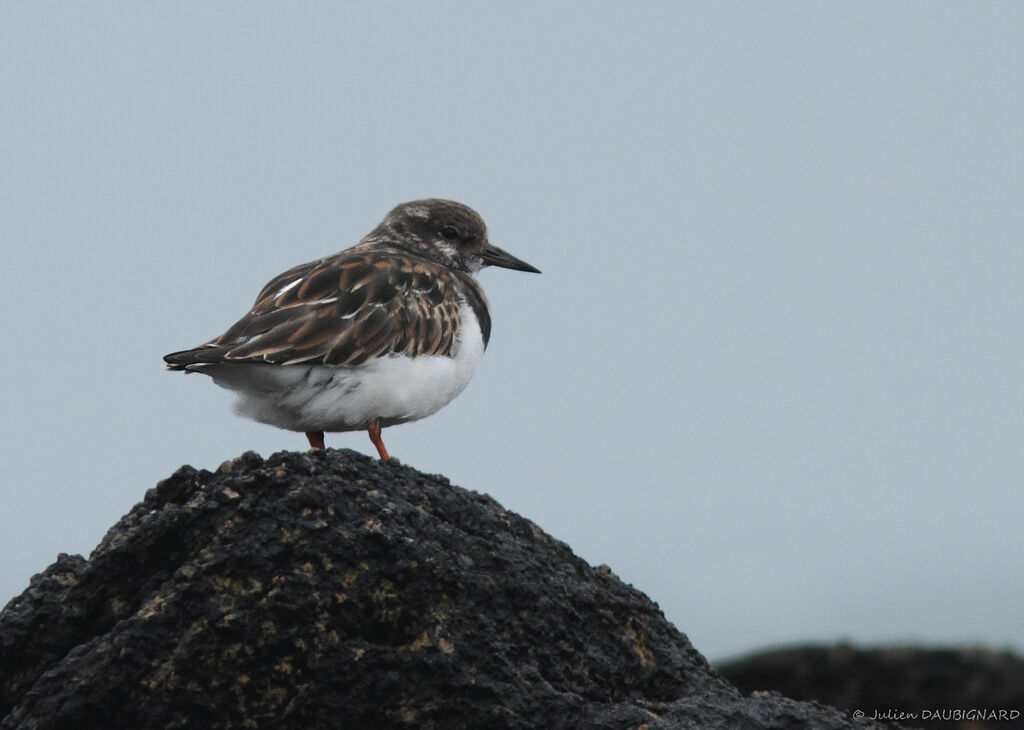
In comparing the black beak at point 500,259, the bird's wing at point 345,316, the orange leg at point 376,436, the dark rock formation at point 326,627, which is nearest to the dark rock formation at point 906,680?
the orange leg at point 376,436

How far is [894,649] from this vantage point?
699cm

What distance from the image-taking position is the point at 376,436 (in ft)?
24.7

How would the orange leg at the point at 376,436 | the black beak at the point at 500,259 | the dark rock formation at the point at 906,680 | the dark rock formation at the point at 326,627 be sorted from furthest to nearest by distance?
the black beak at the point at 500,259 → the orange leg at the point at 376,436 → the dark rock formation at the point at 906,680 → the dark rock formation at the point at 326,627

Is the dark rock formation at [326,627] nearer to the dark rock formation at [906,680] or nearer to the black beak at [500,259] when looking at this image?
the dark rock formation at [906,680]

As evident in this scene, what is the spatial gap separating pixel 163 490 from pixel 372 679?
4.42 feet

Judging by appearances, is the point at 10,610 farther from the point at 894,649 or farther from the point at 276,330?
the point at 894,649

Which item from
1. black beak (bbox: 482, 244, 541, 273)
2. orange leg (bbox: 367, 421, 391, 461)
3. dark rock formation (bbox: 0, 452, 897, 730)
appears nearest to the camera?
dark rock formation (bbox: 0, 452, 897, 730)

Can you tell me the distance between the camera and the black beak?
9.90 meters

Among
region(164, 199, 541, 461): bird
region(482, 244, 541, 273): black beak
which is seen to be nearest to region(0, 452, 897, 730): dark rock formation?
region(164, 199, 541, 461): bird

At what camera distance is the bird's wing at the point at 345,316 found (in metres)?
7.13

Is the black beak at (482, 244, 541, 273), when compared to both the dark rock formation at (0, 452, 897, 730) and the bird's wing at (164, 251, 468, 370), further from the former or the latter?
the dark rock formation at (0, 452, 897, 730)

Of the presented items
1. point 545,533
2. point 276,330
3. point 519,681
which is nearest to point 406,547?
point 519,681

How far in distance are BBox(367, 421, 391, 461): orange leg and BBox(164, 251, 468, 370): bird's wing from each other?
0.44m

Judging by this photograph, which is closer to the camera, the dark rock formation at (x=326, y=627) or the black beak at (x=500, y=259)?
the dark rock formation at (x=326, y=627)
